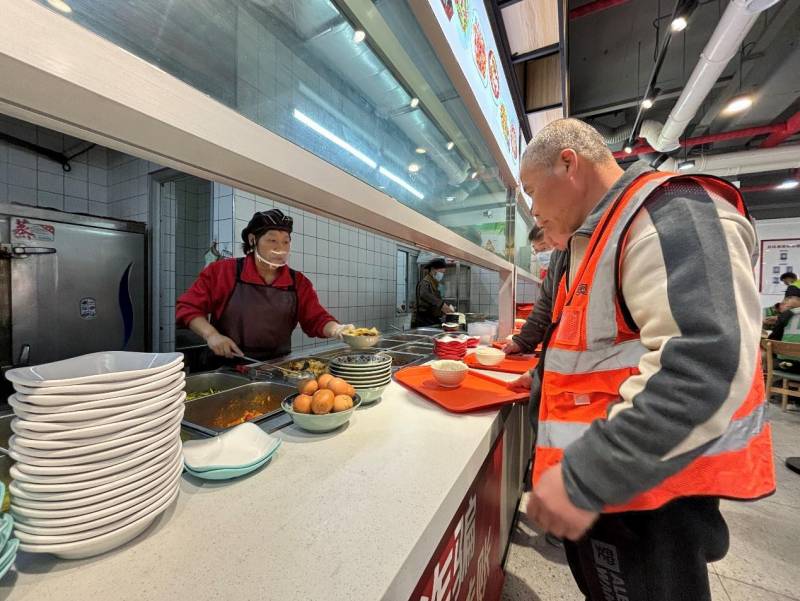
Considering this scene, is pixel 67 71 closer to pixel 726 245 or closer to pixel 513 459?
pixel 726 245

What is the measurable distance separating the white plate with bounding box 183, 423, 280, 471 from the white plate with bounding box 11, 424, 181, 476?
19 cm

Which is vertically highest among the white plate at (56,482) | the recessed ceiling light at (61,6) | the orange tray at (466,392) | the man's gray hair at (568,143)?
the man's gray hair at (568,143)

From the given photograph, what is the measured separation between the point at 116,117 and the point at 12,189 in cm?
463

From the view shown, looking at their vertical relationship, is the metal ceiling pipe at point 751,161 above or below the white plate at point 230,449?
above

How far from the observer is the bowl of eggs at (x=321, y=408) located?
91 cm

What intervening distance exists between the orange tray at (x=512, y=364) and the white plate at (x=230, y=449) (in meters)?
1.21

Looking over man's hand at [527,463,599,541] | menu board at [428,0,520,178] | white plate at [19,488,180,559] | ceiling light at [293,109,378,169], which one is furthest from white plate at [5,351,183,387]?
menu board at [428,0,520,178]

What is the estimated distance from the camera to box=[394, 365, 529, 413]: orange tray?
1136 millimetres

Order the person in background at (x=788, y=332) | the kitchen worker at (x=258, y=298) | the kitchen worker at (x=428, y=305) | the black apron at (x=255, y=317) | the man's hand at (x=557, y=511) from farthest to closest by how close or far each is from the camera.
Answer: the kitchen worker at (x=428, y=305), the person in background at (x=788, y=332), the black apron at (x=255, y=317), the kitchen worker at (x=258, y=298), the man's hand at (x=557, y=511)

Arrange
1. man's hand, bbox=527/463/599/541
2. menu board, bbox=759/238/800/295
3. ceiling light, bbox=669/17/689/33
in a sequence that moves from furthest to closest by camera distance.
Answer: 1. menu board, bbox=759/238/800/295
2. ceiling light, bbox=669/17/689/33
3. man's hand, bbox=527/463/599/541

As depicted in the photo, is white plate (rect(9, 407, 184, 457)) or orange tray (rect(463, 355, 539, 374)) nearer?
white plate (rect(9, 407, 184, 457))

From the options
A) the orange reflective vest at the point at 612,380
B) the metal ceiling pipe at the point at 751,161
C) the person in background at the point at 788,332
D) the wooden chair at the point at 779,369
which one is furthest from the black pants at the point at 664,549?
the metal ceiling pipe at the point at 751,161

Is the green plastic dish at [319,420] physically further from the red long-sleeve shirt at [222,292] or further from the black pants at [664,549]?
the red long-sleeve shirt at [222,292]

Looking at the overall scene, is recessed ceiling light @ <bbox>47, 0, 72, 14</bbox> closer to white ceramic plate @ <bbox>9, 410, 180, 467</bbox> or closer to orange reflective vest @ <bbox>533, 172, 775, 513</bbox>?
white ceramic plate @ <bbox>9, 410, 180, 467</bbox>
